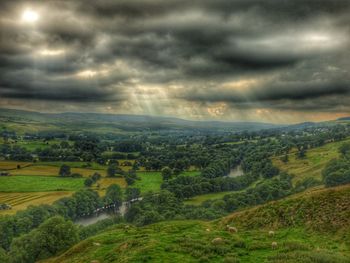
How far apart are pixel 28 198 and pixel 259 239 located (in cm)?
13419

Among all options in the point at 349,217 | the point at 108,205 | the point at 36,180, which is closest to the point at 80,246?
the point at 349,217

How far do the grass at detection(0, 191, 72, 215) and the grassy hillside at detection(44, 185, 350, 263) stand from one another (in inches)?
3930

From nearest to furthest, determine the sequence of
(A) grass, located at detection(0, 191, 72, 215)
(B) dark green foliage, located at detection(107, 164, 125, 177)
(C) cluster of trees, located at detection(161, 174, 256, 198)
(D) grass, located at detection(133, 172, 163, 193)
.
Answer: (A) grass, located at detection(0, 191, 72, 215) → (C) cluster of trees, located at detection(161, 174, 256, 198) → (D) grass, located at detection(133, 172, 163, 193) → (B) dark green foliage, located at detection(107, 164, 125, 177)

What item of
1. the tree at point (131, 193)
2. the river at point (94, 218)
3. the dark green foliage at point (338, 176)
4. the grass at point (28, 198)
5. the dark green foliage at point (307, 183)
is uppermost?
Answer: the dark green foliage at point (338, 176)

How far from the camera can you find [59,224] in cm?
6194

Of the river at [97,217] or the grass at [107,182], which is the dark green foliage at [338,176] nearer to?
the river at [97,217]

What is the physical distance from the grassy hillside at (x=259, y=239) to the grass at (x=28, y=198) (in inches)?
3930

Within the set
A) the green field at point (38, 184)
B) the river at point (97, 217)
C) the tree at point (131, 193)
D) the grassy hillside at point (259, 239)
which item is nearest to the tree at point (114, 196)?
the tree at point (131, 193)

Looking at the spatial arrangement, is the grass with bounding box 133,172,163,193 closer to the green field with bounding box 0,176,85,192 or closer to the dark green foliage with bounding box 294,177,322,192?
the green field with bounding box 0,176,85,192

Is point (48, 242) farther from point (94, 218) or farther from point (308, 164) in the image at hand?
point (308, 164)

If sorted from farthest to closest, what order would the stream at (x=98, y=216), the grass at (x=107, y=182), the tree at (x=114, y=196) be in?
1. the grass at (x=107, y=182)
2. the tree at (x=114, y=196)
3. the stream at (x=98, y=216)

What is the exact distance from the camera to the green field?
486ft

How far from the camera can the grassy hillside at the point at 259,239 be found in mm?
24078

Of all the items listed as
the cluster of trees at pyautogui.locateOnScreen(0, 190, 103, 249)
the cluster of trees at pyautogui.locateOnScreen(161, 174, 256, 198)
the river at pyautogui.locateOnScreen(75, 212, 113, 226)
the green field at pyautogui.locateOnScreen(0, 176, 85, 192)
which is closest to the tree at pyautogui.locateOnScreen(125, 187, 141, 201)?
the cluster of trees at pyautogui.locateOnScreen(161, 174, 256, 198)
